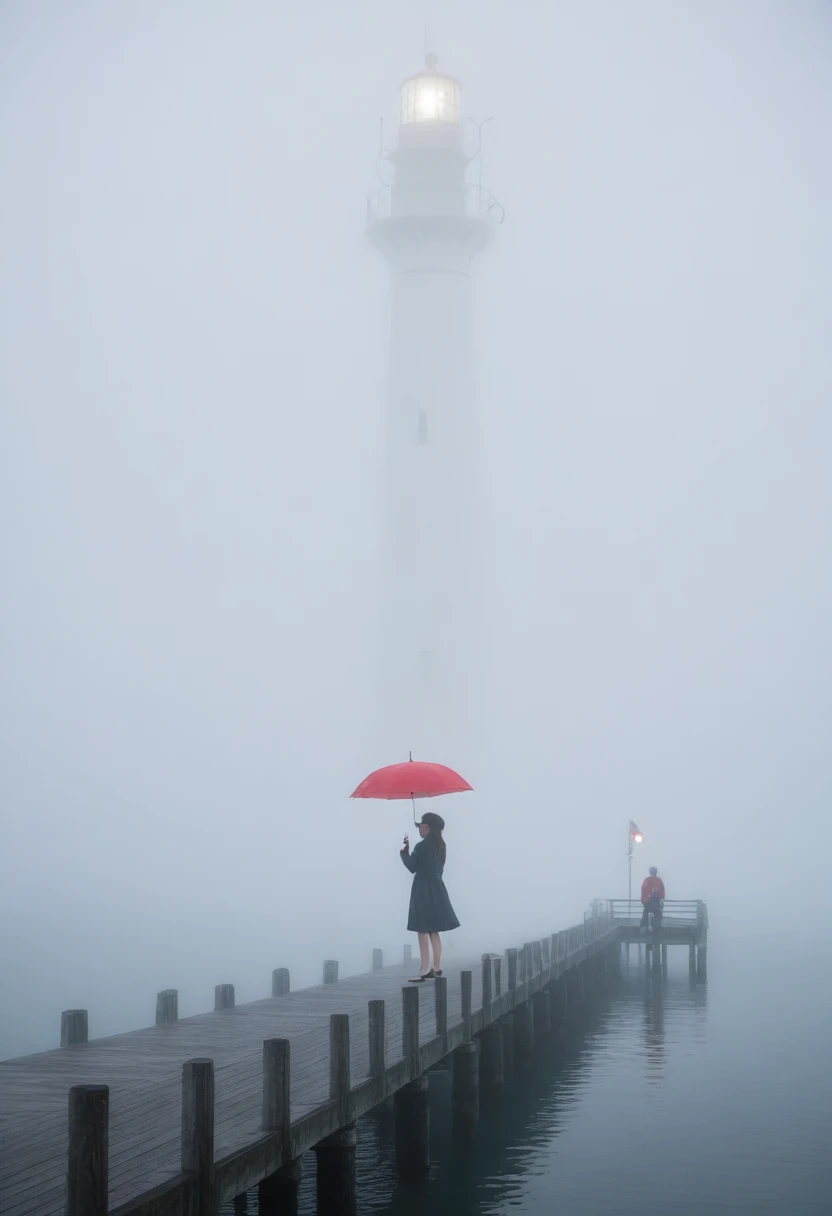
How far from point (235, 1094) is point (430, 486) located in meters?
32.2

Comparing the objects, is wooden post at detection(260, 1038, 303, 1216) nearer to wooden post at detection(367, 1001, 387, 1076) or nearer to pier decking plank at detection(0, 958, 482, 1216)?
pier decking plank at detection(0, 958, 482, 1216)

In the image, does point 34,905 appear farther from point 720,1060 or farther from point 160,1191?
point 160,1191

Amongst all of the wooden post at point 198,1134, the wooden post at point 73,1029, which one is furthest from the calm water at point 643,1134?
the wooden post at point 198,1134

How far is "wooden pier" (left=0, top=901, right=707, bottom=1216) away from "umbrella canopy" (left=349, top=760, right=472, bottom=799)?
248cm

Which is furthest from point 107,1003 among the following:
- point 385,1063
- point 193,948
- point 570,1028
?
point 385,1063

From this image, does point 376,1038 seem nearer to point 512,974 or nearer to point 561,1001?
point 512,974

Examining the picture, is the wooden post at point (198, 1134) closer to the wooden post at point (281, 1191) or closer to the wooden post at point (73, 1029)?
the wooden post at point (281, 1191)

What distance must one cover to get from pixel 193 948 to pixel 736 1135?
145 feet

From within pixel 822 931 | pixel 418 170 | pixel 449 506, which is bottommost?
pixel 822 931

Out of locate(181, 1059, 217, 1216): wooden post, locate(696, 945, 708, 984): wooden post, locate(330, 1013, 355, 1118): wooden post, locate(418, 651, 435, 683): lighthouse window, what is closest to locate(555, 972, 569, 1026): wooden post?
locate(696, 945, 708, 984): wooden post

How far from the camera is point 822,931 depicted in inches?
3467

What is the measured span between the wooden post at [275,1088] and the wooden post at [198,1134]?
4.78 feet

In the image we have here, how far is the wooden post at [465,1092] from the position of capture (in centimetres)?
1931

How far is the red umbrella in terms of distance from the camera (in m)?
20.1
